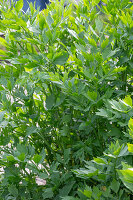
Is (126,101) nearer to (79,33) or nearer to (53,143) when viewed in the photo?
(79,33)

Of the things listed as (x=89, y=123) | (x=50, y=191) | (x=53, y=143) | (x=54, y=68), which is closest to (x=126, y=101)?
(x=89, y=123)

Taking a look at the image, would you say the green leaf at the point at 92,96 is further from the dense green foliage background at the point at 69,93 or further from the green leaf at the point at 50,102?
the green leaf at the point at 50,102

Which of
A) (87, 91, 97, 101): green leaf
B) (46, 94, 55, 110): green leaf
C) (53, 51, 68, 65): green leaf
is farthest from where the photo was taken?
(46, 94, 55, 110): green leaf

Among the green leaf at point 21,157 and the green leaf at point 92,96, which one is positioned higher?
the green leaf at point 92,96

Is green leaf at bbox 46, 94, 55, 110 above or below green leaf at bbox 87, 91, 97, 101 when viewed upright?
above

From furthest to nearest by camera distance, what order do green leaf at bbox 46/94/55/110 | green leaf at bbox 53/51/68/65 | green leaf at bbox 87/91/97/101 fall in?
green leaf at bbox 46/94/55/110
green leaf at bbox 53/51/68/65
green leaf at bbox 87/91/97/101

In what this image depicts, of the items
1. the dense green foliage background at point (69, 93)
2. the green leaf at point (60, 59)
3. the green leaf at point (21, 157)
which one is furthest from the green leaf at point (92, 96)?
the green leaf at point (21, 157)

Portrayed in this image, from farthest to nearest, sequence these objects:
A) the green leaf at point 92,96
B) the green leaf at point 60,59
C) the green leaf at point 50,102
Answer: the green leaf at point 50,102
the green leaf at point 60,59
the green leaf at point 92,96

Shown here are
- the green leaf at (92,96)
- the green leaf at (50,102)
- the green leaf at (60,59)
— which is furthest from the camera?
the green leaf at (50,102)

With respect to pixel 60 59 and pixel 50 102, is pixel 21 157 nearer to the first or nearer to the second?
pixel 50 102

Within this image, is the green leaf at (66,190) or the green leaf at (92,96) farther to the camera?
the green leaf at (66,190)

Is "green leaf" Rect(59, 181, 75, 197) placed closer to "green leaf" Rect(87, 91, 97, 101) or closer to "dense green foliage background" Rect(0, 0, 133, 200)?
"dense green foliage background" Rect(0, 0, 133, 200)

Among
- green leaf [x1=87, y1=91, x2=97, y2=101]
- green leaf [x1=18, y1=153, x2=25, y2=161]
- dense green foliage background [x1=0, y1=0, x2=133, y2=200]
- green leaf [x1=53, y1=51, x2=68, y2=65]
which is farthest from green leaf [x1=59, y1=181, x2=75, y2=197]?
green leaf [x1=53, y1=51, x2=68, y2=65]

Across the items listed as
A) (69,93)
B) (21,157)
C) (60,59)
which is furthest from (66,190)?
(60,59)
